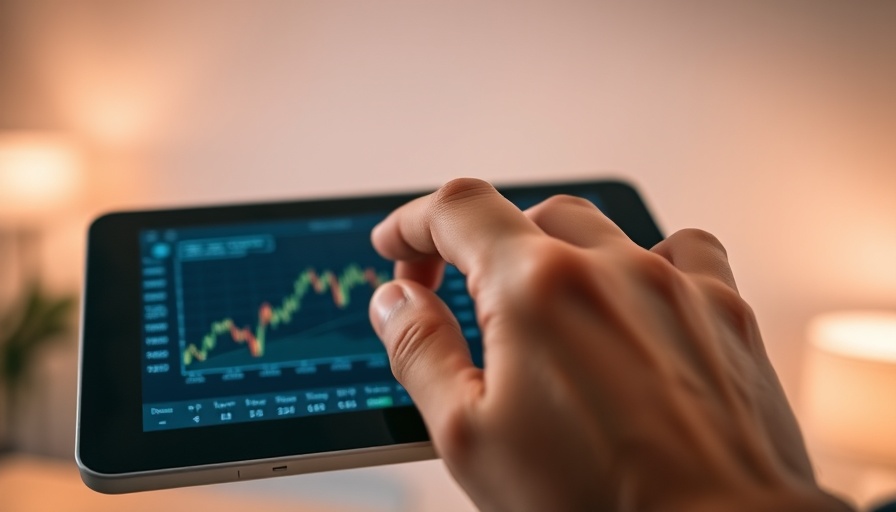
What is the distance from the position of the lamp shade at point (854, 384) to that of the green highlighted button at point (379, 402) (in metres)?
0.97

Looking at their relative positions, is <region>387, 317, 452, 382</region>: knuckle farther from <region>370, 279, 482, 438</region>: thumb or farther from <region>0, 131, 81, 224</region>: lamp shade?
<region>0, 131, 81, 224</region>: lamp shade

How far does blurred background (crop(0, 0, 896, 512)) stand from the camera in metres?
1.41

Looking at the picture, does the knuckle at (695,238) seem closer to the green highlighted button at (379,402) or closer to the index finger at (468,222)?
the index finger at (468,222)

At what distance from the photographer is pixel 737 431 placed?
0.45 metres

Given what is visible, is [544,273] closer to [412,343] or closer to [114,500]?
[412,343]

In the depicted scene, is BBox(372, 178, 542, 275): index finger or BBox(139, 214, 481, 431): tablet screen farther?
BBox(139, 214, 481, 431): tablet screen

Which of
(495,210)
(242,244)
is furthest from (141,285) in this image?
(495,210)

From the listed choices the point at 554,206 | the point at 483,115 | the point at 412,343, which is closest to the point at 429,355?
the point at 412,343

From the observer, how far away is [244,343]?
0.70m

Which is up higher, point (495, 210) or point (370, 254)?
point (495, 210)

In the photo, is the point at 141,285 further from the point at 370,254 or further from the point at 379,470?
the point at 379,470

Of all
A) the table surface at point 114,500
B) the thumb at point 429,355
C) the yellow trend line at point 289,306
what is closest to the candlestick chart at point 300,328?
the yellow trend line at point 289,306

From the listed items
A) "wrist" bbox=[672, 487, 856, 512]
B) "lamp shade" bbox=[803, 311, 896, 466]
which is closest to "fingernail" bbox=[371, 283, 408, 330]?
"wrist" bbox=[672, 487, 856, 512]

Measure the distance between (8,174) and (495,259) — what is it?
134 cm
